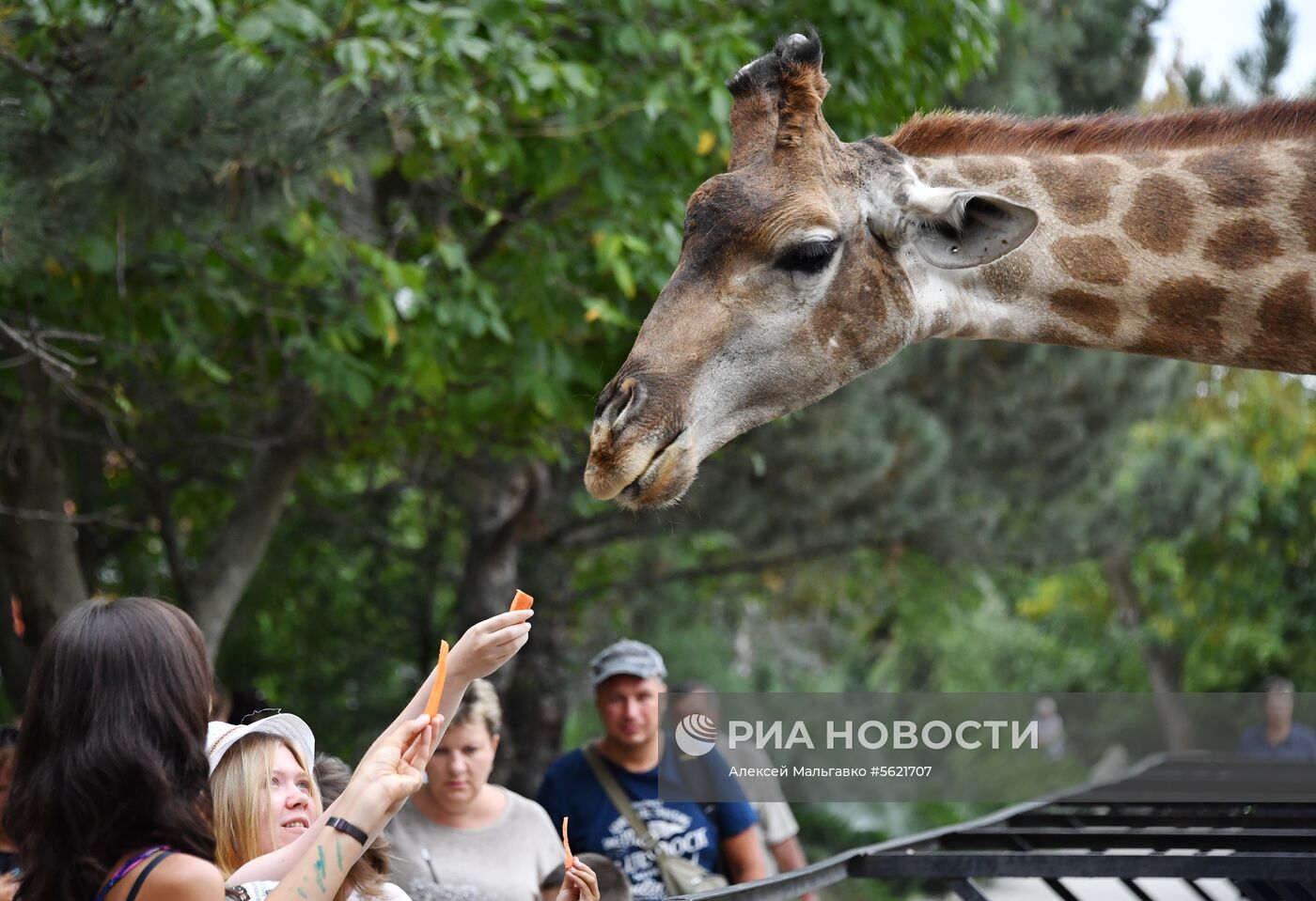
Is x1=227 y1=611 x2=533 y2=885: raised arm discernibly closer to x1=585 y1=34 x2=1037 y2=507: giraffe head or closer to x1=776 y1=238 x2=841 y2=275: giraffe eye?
x1=585 y1=34 x2=1037 y2=507: giraffe head

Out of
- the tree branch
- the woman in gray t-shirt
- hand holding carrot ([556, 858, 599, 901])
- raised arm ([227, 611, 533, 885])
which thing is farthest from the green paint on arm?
the tree branch

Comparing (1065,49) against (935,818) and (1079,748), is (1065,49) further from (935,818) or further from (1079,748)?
(1079,748)

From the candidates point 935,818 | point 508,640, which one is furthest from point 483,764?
point 935,818

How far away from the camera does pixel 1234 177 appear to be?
328 cm

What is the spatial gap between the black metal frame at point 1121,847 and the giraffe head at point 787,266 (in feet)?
2.91

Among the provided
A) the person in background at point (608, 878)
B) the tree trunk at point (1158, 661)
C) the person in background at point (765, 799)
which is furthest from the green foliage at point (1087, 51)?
the tree trunk at point (1158, 661)

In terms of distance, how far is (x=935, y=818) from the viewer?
14.1m

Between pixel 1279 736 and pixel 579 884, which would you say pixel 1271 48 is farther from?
pixel 579 884

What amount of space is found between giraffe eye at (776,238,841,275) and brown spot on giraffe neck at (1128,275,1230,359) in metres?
0.77

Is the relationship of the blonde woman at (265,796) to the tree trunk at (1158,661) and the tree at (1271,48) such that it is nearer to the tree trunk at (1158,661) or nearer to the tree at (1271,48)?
the tree at (1271,48)

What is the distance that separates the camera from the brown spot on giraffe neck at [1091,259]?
3281 mm

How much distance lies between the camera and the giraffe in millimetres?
3113

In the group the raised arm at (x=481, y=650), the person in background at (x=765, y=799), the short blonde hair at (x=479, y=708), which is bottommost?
the raised arm at (x=481, y=650)

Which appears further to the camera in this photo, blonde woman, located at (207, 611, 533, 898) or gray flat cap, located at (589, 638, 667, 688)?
gray flat cap, located at (589, 638, 667, 688)
